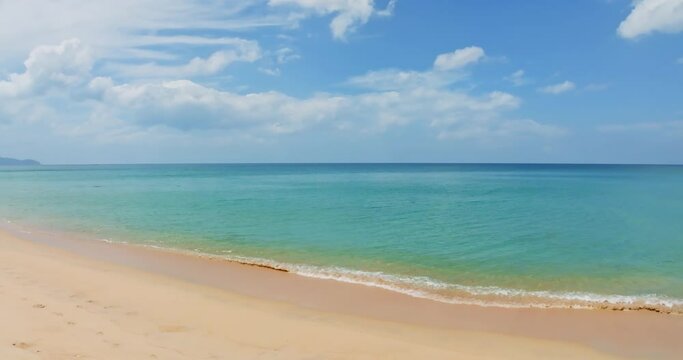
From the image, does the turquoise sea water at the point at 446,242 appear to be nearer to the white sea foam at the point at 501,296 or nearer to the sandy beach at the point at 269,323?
the white sea foam at the point at 501,296

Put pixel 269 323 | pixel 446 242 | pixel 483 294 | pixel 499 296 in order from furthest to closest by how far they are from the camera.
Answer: pixel 446 242 < pixel 483 294 < pixel 499 296 < pixel 269 323

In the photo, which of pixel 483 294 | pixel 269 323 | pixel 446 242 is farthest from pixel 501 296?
pixel 446 242

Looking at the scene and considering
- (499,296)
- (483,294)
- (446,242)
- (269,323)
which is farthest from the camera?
(446,242)

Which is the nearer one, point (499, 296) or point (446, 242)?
point (499, 296)

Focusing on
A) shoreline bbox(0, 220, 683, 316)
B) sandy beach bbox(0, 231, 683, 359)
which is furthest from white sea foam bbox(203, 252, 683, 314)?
sandy beach bbox(0, 231, 683, 359)

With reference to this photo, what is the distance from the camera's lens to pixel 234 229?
22.8 meters

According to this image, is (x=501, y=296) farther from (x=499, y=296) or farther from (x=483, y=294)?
(x=483, y=294)

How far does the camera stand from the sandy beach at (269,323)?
7527mm

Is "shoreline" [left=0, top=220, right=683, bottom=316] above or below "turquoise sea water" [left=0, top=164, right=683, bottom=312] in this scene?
below

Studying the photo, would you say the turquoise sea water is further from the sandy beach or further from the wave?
the sandy beach

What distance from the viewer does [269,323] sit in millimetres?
9211

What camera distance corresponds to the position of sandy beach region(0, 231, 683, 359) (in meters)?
7.53

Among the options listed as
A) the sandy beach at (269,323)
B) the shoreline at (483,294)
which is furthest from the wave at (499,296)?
the sandy beach at (269,323)

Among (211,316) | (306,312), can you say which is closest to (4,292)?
(211,316)
